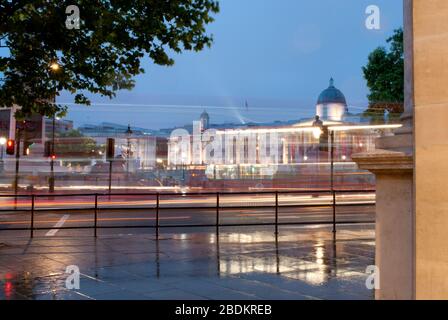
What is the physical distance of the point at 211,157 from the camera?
59.0 meters

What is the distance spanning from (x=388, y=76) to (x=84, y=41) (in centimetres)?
3082

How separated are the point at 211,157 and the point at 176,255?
4902 cm

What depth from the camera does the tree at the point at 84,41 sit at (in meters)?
10.2

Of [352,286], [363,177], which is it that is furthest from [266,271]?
[363,177]

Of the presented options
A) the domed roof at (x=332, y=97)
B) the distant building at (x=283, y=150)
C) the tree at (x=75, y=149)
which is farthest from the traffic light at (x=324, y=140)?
the domed roof at (x=332, y=97)

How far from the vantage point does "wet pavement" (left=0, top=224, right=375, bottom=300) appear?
268 inches

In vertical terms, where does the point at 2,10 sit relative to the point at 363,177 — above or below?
above

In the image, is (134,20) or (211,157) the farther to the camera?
(211,157)

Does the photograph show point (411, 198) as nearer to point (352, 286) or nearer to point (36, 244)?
point (352, 286)

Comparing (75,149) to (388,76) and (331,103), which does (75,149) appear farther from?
(331,103)

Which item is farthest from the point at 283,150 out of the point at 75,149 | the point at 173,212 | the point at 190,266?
the point at 190,266

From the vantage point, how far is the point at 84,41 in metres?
10.7

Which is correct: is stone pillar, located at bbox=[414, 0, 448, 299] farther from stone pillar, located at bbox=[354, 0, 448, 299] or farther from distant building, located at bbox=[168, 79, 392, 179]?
distant building, located at bbox=[168, 79, 392, 179]
